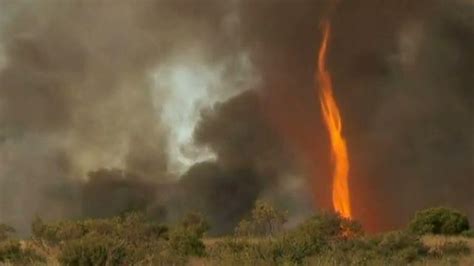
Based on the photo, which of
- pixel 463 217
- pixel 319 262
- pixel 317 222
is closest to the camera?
pixel 319 262

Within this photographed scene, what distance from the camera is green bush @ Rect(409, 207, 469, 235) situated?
75.0 m

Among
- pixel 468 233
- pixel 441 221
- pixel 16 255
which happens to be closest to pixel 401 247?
pixel 16 255

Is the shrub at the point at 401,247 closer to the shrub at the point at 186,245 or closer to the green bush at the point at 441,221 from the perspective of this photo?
the shrub at the point at 186,245

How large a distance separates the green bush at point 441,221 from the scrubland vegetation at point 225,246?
1.35ft

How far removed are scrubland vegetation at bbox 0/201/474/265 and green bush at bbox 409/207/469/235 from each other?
41 cm

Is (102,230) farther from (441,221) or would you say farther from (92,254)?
(441,221)

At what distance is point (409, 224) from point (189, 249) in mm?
35122

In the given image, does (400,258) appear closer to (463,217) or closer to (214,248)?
(214,248)

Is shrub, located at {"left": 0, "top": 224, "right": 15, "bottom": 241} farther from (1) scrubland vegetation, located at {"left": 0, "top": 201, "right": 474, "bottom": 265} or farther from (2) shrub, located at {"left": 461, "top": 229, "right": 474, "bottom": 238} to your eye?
(2) shrub, located at {"left": 461, "top": 229, "right": 474, "bottom": 238}

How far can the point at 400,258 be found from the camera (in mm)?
37688

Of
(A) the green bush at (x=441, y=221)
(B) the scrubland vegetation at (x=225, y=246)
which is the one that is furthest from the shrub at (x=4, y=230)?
(A) the green bush at (x=441, y=221)

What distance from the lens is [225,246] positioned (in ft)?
159

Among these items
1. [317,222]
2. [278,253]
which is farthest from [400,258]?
[317,222]

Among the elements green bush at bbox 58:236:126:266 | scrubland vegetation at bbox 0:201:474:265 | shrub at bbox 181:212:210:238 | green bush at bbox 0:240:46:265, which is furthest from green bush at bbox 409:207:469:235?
green bush at bbox 58:236:126:266
